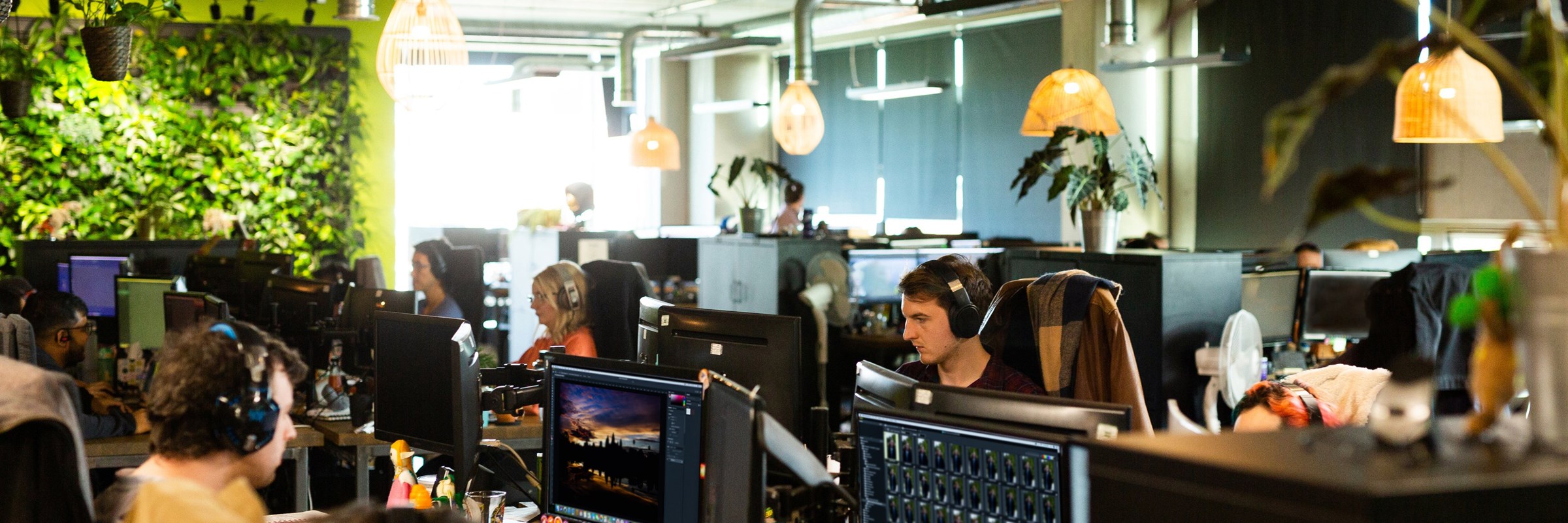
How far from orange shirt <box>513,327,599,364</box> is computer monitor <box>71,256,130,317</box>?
2353mm

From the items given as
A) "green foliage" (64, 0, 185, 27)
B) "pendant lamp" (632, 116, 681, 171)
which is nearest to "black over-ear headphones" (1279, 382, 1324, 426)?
"green foliage" (64, 0, 185, 27)

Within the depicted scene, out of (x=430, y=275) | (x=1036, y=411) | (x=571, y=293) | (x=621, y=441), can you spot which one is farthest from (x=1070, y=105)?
(x=1036, y=411)

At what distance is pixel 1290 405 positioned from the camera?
2.98 m

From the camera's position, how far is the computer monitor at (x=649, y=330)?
3.24 meters

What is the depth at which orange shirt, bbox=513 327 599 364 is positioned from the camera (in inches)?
186

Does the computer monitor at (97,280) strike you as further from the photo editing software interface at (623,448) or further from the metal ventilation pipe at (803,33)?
the metal ventilation pipe at (803,33)

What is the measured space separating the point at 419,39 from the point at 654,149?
5.13 meters

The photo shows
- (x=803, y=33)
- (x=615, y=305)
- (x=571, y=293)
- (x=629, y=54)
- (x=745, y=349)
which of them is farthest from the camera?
(x=629, y=54)

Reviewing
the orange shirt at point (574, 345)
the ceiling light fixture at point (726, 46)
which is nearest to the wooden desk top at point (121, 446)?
the orange shirt at point (574, 345)

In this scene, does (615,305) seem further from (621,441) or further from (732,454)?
(732,454)

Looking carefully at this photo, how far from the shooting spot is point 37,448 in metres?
1.87

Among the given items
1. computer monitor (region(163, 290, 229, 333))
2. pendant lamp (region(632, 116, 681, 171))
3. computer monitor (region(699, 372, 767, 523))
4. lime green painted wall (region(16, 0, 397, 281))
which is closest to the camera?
computer monitor (region(699, 372, 767, 523))

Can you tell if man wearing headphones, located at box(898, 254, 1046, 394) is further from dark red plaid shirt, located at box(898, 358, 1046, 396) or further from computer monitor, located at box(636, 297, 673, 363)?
computer monitor, located at box(636, 297, 673, 363)

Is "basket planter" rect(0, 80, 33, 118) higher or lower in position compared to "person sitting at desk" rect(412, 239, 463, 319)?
higher
